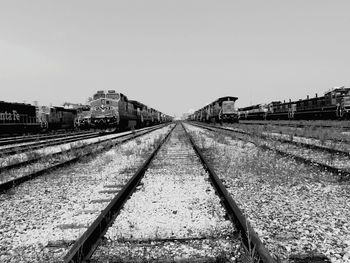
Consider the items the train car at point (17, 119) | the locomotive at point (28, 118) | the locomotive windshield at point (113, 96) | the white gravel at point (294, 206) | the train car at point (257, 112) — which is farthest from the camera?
the train car at point (257, 112)

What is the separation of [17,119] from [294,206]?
25.4m

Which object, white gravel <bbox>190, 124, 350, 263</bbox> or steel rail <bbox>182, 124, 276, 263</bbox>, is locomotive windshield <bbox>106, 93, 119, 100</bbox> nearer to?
white gravel <bbox>190, 124, 350, 263</bbox>

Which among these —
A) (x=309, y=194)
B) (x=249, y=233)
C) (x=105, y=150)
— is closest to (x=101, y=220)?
(x=249, y=233)

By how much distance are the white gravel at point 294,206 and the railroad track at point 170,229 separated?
0.93 feet

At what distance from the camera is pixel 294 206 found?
12.9 feet

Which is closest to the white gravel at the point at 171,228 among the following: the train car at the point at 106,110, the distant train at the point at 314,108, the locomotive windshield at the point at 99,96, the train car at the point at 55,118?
the train car at the point at 106,110

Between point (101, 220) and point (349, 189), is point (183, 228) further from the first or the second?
point (349, 189)

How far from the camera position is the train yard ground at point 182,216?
262 cm

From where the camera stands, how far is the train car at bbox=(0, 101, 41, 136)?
72.6 ft

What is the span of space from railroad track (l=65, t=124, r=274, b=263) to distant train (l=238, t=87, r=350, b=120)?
2332 cm

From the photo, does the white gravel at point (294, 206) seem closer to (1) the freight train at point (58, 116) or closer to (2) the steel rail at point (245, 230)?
(2) the steel rail at point (245, 230)

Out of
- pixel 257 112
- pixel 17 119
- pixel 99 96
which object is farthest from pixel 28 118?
pixel 257 112

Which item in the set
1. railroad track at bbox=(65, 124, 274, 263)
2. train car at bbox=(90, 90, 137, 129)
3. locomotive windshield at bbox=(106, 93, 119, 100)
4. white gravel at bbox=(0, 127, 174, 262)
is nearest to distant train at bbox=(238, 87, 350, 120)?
train car at bbox=(90, 90, 137, 129)

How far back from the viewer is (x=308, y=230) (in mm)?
3096
